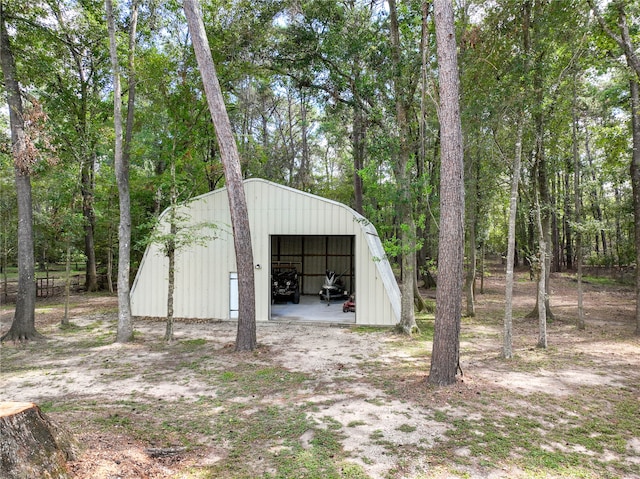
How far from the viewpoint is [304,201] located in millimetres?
11031

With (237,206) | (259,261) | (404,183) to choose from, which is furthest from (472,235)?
(237,206)

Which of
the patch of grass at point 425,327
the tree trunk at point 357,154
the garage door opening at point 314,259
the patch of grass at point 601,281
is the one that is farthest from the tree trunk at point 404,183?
the patch of grass at point 601,281

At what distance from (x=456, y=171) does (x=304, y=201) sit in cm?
621

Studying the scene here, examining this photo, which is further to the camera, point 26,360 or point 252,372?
point 26,360

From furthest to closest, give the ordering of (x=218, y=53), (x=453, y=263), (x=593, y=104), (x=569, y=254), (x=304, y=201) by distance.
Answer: (x=569, y=254) < (x=593, y=104) < (x=304, y=201) < (x=218, y=53) < (x=453, y=263)

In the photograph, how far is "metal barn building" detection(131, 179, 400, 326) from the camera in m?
10.5

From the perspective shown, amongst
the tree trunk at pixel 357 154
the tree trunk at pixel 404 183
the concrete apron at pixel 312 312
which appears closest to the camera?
the tree trunk at pixel 404 183

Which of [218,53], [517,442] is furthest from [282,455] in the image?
[218,53]

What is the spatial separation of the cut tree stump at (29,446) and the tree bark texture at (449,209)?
4546 millimetres

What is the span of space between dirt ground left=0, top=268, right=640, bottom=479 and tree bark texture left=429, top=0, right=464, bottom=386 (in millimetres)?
601

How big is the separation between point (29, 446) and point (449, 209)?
5.17m

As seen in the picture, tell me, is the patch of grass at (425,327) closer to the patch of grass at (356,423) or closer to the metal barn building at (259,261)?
the metal barn building at (259,261)

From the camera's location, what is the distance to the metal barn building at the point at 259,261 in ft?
34.3

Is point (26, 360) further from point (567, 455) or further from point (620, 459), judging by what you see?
point (620, 459)
